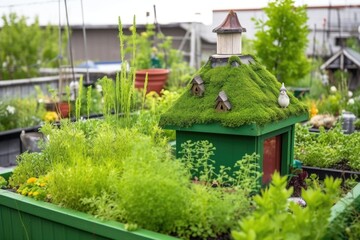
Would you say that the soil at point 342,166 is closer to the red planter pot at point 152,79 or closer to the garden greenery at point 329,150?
the garden greenery at point 329,150

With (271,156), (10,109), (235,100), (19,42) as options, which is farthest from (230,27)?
(19,42)

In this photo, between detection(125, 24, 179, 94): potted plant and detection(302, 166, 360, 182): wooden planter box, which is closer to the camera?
detection(302, 166, 360, 182): wooden planter box

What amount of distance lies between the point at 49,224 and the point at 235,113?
1.45m

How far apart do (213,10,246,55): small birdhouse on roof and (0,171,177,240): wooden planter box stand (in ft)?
5.31

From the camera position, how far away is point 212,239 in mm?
2781

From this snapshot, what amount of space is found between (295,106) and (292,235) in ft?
5.70

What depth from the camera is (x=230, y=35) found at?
3.71 meters

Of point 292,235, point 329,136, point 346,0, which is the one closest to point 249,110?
point 292,235

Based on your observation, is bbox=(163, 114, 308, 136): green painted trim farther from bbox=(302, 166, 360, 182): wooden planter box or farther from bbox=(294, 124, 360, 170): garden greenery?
bbox=(294, 124, 360, 170): garden greenery

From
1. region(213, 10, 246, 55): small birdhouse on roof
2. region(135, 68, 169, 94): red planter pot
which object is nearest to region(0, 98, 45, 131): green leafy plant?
region(135, 68, 169, 94): red planter pot

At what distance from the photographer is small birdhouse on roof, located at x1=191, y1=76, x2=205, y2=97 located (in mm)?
3680

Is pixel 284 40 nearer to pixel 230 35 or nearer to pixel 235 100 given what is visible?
pixel 230 35

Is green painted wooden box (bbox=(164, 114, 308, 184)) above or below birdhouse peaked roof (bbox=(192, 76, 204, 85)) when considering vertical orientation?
below

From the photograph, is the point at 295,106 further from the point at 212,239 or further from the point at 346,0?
the point at 346,0
